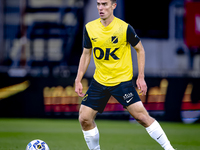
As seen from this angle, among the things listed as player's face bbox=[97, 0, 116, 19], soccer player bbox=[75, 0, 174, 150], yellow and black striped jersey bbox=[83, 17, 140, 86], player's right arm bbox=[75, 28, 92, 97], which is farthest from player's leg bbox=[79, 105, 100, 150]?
player's face bbox=[97, 0, 116, 19]

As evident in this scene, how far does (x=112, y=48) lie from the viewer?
14.9 ft

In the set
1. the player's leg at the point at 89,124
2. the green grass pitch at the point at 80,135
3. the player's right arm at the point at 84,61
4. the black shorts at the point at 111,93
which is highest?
the player's right arm at the point at 84,61

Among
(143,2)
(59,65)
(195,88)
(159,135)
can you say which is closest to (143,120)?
(159,135)

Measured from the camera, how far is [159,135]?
448cm

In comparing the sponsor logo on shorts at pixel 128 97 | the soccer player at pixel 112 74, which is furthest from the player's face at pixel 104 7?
the sponsor logo on shorts at pixel 128 97

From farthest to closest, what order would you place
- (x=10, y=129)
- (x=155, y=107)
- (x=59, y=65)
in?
(x=59, y=65) → (x=155, y=107) → (x=10, y=129)

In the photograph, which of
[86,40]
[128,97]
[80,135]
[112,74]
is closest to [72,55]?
[80,135]

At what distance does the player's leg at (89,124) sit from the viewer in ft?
14.9

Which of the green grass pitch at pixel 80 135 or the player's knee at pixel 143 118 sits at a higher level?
the player's knee at pixel 143 118

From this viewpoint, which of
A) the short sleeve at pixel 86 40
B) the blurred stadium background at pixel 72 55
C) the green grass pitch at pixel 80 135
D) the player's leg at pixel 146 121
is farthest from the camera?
the blurred stadium background at pixel 72 55

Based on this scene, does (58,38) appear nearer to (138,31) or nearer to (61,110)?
(138,31)

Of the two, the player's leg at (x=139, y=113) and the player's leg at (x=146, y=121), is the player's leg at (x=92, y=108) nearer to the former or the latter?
the player's leg at (x=139, y=113)

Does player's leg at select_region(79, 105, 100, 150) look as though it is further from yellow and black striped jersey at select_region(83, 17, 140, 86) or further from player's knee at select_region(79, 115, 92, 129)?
yellow and black striped jersey at select_region(83, 17, 140, 86)

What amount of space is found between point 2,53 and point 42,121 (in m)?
3.63
